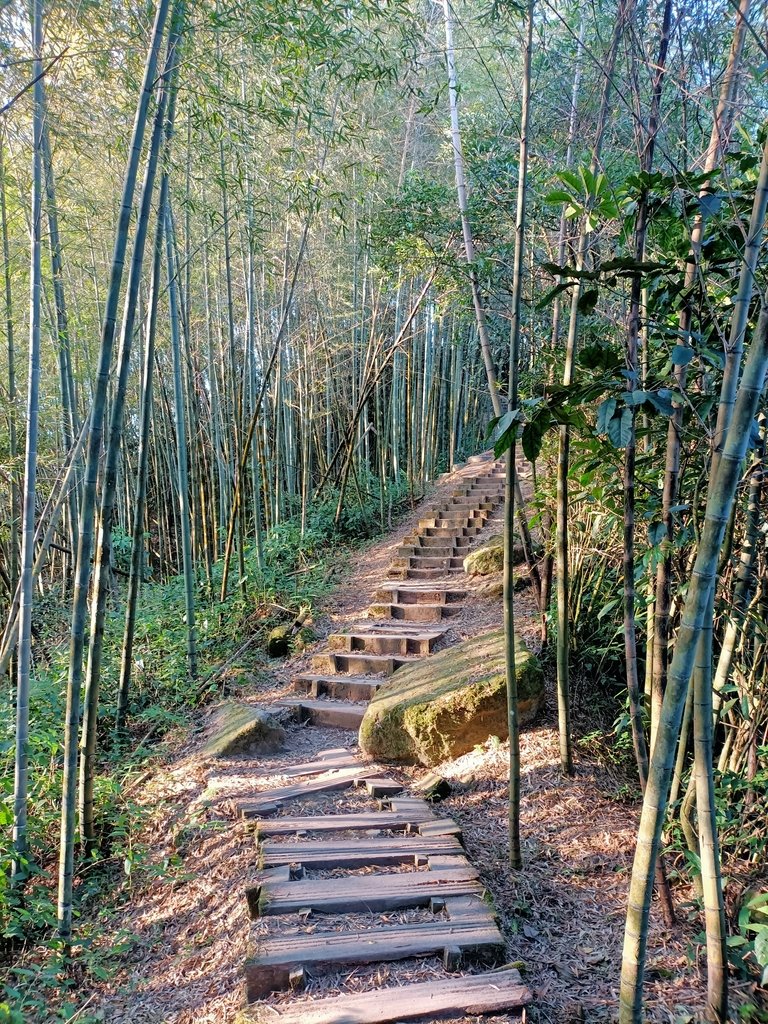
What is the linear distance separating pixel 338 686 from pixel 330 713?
0.34m

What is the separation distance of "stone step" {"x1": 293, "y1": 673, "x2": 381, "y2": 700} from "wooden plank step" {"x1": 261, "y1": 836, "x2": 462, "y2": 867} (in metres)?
1.89

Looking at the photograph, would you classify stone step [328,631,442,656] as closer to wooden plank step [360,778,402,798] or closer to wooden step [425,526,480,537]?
wooden plank step [360,778,402,798]

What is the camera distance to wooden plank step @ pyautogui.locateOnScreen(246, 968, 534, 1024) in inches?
69.8

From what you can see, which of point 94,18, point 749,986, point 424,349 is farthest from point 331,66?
point 424,349

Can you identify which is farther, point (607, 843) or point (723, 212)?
point (607, 843)

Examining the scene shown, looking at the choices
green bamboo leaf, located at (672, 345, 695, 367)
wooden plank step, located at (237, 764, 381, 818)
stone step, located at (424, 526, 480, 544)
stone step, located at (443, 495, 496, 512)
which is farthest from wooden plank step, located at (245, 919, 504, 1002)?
stone step, located at (443, 495, 496, 512)

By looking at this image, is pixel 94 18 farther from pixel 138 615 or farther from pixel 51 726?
pixel 138 615

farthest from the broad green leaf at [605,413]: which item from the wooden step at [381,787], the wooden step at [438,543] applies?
the wooden step at [438,543]

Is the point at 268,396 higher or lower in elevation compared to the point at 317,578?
higher

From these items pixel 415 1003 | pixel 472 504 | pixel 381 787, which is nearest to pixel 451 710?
pixel 381 787

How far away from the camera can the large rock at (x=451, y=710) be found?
137 inches

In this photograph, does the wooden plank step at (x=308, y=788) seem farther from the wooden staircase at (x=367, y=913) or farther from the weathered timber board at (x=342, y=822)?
the weathered timber board at (x=342, y=822)

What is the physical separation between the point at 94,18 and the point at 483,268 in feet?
7.99

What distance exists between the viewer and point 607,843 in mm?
2777
